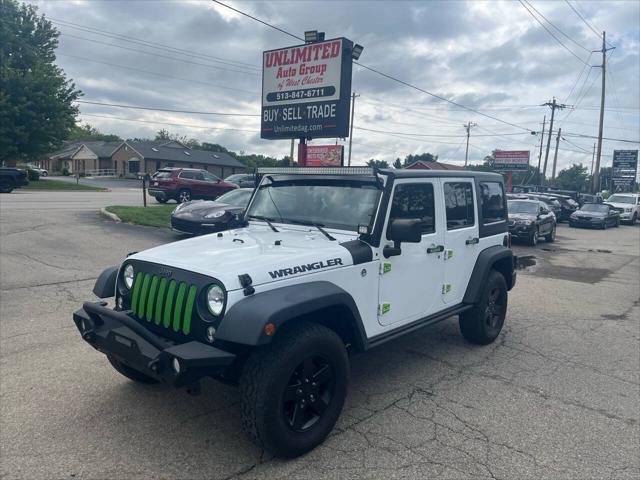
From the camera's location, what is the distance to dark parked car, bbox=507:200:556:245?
15.9 meters

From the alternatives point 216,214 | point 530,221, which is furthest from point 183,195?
point 530,221

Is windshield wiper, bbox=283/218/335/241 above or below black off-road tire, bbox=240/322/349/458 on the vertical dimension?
above

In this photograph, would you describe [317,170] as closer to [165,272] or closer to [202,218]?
[165,272]

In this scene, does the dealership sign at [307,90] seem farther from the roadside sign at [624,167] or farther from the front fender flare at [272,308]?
the roadside sign at [624,167]

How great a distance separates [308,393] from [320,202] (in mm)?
1728

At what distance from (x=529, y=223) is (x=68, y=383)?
579 inches

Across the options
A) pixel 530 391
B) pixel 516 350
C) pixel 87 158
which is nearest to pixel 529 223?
pixel 516 350

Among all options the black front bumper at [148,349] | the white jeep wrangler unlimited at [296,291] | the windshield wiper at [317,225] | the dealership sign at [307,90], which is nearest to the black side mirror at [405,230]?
the white jeep wrangler unlimited at [296,291]

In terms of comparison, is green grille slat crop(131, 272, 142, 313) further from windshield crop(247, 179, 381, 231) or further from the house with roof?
the house with roof

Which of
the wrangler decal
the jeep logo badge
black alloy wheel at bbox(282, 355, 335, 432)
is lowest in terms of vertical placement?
black alloy wheel at bbox(282, 355, 335, 432)

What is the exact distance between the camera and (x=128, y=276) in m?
3.76

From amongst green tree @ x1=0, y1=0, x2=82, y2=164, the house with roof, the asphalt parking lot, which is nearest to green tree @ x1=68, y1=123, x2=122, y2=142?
the house with roof

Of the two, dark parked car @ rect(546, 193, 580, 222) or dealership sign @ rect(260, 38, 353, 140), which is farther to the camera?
dark parked car @ rect(546, 193, 580, 222)

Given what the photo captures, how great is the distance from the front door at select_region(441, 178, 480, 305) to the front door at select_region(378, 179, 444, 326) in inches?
6.1
